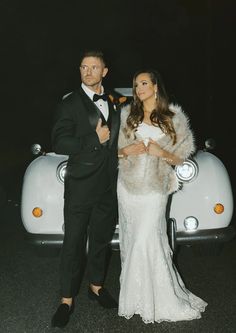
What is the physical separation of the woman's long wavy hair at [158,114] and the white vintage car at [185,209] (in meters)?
0.78

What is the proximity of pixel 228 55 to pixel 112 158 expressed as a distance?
95.0 feet

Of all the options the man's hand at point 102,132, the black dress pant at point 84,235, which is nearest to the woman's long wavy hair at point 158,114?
the man's hand at point 102,132

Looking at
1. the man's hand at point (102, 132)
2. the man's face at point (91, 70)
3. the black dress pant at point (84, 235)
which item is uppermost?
the man's face at point (91, 70)

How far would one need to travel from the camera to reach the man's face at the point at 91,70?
3328 mm

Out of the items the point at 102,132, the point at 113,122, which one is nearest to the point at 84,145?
the point at 102,132

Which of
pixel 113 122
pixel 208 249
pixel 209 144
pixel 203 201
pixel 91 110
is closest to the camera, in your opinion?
pixel 91 110

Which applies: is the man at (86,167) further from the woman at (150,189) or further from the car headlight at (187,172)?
the car headlight at (187,172)

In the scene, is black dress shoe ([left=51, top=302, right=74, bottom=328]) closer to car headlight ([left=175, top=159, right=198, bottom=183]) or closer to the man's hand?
the man's hand

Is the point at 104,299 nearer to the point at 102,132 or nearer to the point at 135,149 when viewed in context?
the point at 135,149

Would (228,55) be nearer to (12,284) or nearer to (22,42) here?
(22,42)

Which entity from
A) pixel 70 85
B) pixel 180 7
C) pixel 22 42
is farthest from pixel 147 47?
pixel 70 85

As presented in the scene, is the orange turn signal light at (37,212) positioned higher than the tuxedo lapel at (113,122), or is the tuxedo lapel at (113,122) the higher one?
the tuxedo lapel at (113,122)

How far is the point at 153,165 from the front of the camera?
11.2 ft

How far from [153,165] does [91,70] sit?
864 mm
